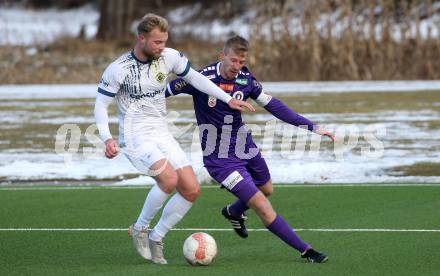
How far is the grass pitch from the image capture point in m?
8.84

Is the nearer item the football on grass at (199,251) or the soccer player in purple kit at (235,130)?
the football on grass at (199,251)

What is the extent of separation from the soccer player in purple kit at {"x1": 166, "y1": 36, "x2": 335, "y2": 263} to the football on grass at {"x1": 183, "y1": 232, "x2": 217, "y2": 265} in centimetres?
49

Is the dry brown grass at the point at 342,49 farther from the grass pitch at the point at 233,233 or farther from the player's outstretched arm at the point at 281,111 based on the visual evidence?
the player's outstretched arm at the point at 281,111

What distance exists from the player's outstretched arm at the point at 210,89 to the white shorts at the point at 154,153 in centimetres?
53

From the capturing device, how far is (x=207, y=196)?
43.9ft

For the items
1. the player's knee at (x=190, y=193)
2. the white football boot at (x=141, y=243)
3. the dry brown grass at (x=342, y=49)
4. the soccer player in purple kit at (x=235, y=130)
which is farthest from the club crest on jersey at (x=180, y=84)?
the dry brown grass at (x=342, y=49)

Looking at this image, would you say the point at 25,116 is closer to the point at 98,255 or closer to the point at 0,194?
the point at 0,194

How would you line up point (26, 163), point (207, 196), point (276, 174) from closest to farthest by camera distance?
point (207, 196) → point (276, 174) → point (26, 163)

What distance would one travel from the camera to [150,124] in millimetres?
9242

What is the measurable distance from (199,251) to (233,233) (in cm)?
185

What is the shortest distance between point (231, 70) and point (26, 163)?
7.90 m

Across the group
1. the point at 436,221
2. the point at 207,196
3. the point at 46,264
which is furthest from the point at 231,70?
the point at 207,196

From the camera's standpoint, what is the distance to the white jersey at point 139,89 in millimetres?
9086

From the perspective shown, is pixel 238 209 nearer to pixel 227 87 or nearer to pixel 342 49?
pixel 227 87
